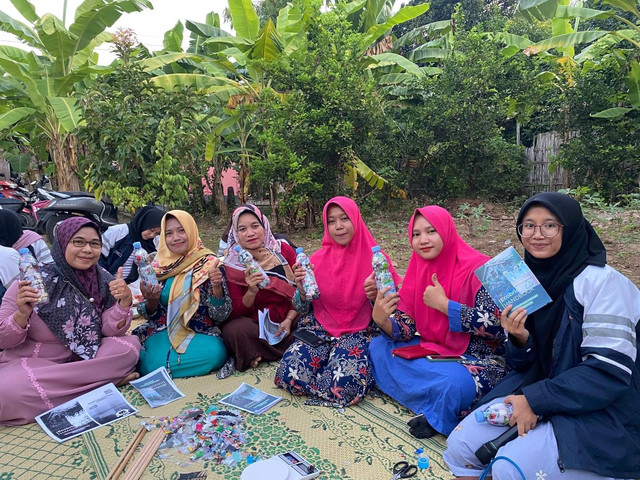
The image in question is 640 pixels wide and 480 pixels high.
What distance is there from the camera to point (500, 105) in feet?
26.3

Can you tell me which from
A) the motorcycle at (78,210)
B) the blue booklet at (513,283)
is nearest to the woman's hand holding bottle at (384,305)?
the blue booklet at (513,283)

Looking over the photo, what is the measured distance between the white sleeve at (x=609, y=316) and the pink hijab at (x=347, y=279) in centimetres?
135

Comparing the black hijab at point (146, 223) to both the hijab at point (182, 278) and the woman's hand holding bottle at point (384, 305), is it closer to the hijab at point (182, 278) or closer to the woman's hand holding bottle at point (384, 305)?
the hijab at point (182, 278)

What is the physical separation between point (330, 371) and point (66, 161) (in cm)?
728

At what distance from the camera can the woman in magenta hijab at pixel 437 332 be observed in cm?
246

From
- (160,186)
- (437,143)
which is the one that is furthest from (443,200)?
(160,186)

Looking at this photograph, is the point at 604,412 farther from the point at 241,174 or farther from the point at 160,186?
the point at 241,174

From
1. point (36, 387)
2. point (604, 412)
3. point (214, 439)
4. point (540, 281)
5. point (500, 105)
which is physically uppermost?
point (500, 105)

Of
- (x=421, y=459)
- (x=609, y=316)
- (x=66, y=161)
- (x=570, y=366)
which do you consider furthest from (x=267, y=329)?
(x=66, y=161)

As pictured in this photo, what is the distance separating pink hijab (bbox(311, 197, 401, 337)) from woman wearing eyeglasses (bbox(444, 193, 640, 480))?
116cm

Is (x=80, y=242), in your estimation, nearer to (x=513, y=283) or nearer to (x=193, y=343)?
(x=193, y=343)

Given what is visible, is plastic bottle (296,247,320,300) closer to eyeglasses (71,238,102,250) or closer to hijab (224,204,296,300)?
hijab (224,204,296,300)

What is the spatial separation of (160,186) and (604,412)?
18.0 feet

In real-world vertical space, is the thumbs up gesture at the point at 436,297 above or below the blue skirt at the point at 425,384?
above
